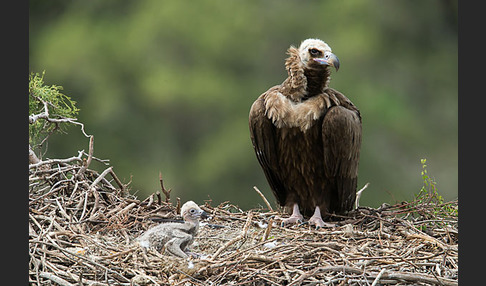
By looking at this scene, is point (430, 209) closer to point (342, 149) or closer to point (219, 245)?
point (342, 149)

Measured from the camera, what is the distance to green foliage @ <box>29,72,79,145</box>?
15.1 feet

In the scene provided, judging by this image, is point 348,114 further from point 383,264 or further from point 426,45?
point 426,45

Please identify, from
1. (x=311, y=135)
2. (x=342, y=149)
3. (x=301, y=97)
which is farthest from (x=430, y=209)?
Result: (x=301, y=97)

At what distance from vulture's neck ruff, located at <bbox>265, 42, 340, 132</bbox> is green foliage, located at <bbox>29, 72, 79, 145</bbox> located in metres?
1.47

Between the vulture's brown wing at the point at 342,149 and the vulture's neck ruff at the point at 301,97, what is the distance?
4.3 inches

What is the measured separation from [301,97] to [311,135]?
0.90ft

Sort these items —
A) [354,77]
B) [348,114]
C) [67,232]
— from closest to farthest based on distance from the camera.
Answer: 1. [67,232]
2. [348,114]
3. [354,77]

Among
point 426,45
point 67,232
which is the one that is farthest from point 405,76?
point 67,232

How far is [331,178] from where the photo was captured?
4656 mm

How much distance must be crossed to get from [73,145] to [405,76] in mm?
5042

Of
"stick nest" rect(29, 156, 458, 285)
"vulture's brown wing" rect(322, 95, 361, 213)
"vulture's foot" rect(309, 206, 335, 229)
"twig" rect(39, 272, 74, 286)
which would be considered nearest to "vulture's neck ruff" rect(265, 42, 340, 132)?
"vulture's brown wing" rect(322, 95, 361, 213)

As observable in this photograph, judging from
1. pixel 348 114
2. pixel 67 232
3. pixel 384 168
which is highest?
pixel 348 114

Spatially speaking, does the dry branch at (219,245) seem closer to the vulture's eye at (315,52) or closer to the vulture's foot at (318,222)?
the vulture's foot at (318,222)

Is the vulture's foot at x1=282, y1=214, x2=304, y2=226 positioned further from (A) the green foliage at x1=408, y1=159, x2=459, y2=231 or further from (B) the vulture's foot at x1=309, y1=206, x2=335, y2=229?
(A) the green foliage at x1=408, y1=159, x2=459, y2=231
